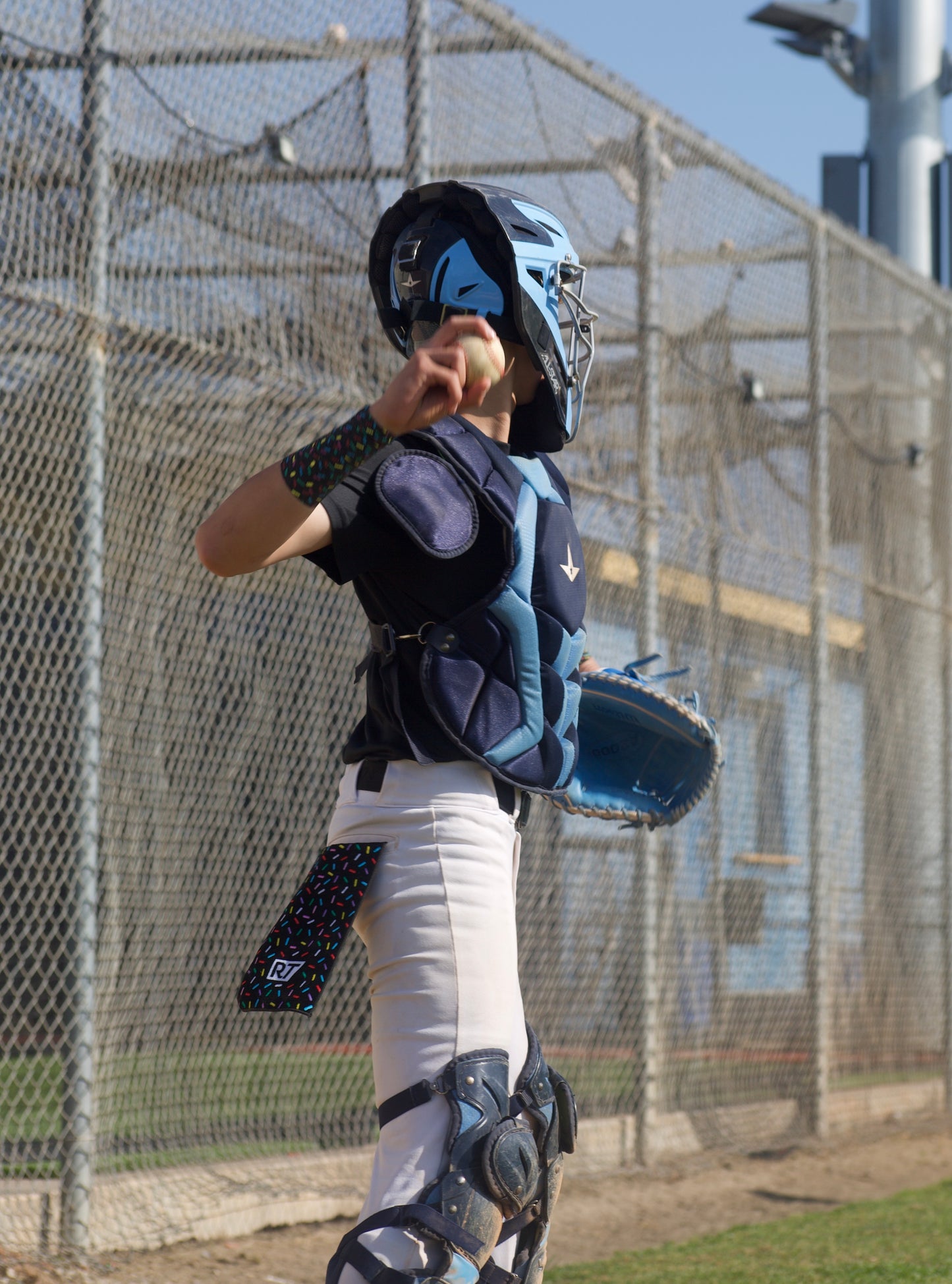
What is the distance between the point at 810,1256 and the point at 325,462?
370 centimetres

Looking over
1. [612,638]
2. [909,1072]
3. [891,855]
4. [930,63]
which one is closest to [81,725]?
[612,638]

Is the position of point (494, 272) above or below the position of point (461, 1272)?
above

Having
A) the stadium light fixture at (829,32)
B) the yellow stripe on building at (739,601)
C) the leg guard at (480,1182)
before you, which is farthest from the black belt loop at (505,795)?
the stadium light fixture at (829,32)

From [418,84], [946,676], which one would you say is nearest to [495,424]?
[418,84]

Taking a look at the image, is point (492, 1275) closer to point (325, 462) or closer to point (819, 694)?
point (325, 462)

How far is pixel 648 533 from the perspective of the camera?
22.2 ft

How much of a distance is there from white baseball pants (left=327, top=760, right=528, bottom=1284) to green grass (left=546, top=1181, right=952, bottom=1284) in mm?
2376

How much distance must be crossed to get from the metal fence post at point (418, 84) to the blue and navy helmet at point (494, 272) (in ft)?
9.68

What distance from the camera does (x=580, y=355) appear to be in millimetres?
2922

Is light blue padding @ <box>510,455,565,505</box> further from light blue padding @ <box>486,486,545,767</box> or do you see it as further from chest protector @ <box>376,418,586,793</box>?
light blue padding @ <box>486,486,545,767</box>

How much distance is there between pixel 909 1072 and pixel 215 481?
18.6ft

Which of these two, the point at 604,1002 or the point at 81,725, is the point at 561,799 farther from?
the point at 604,1002

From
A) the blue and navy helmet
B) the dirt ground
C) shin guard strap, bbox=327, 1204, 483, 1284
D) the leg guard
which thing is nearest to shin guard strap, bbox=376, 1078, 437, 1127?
the leg guard

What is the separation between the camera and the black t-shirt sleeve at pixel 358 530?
243cm
